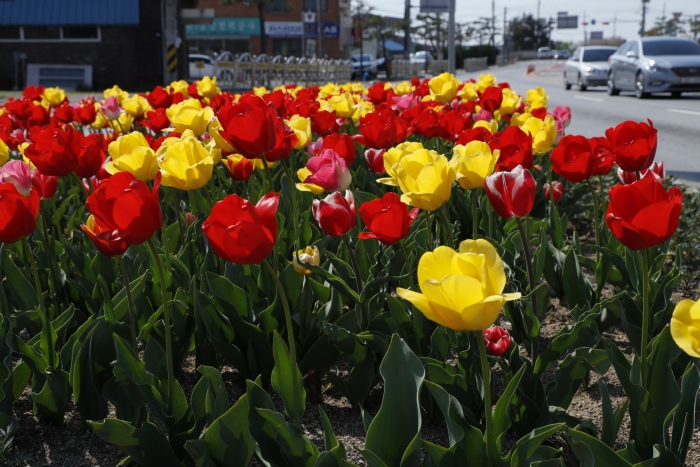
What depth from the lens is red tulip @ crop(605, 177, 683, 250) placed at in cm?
155

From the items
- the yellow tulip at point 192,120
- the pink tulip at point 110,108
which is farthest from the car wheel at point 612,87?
the yellow tulip at point 192,120

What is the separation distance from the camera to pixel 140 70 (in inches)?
1193

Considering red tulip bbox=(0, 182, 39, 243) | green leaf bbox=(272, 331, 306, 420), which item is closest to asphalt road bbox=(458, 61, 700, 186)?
green leaf bbox=(272, 331, 306, 420)

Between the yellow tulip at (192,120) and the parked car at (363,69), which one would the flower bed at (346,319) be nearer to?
the yellow tulip at (192,120)

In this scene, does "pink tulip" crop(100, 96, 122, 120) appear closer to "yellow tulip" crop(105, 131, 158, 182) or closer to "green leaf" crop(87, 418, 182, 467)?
"yellow tulip" crop(105, 131, 158, 182)

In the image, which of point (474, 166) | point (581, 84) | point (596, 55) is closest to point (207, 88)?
point (474, 166)

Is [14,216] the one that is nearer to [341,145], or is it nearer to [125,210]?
[125,210]

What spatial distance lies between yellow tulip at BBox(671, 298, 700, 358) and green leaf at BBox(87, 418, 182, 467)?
3.54 feet

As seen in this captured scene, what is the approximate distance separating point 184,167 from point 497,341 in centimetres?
104

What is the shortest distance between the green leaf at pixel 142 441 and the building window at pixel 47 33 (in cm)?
3110

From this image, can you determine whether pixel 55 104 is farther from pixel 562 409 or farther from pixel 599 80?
pixel 599 80

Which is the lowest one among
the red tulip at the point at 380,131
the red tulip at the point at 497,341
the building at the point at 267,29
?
the red tulip at the point at 497,341

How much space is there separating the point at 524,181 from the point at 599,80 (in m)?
23.4

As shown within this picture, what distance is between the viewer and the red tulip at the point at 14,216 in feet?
6.36
